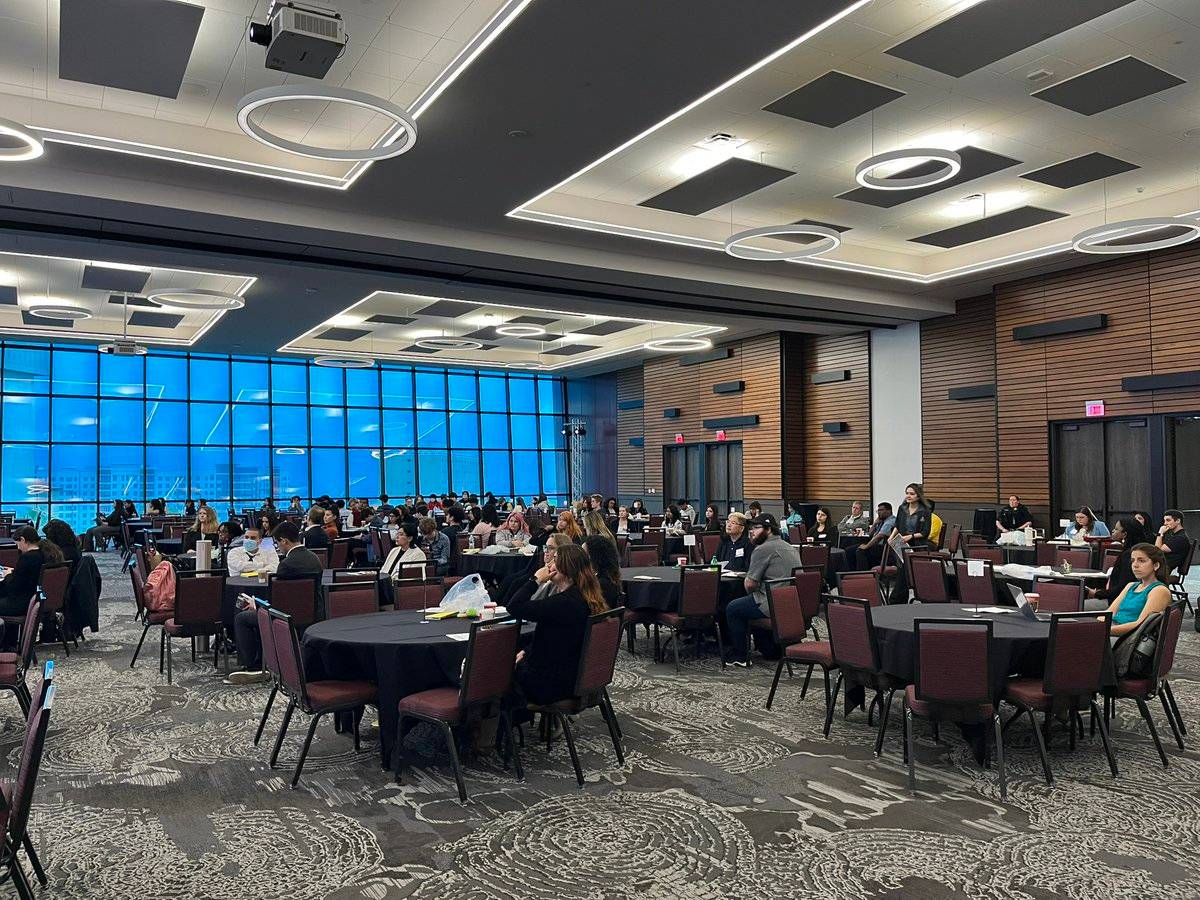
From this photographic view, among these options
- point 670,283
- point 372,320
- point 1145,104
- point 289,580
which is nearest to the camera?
point 289,580

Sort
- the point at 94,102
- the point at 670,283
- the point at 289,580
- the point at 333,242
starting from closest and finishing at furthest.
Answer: the point at 289,580, the point at 94,102, the point at 333,242, the point at 670,283

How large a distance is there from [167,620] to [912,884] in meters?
6.40

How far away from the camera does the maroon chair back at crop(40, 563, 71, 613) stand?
8227 millimetres

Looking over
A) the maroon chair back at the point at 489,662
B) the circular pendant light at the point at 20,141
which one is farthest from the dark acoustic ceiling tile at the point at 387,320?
the maroon chair back at the point at 489,662

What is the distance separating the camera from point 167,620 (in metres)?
7.68

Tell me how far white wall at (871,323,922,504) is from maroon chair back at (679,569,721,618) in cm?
1001

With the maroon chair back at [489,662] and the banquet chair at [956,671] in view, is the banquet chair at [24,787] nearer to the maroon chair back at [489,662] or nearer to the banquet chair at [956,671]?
the maroon chair back at [489,662]

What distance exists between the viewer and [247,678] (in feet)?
24.4

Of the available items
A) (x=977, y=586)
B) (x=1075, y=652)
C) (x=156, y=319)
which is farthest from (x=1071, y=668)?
(x=156, y=319)

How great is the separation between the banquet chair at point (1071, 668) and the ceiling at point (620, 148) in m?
4.12

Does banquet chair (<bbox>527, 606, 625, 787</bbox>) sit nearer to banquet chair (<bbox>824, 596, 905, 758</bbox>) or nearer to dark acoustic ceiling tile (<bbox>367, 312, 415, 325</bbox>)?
banquet chair (<bbox>824, 596, 905, 758</bbox>)

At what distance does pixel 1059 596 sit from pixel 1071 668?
1532 millimetres

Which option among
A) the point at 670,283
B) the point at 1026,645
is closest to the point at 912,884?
the point at 1026,645

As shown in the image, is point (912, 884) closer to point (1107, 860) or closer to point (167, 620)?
point (1107, 860)
